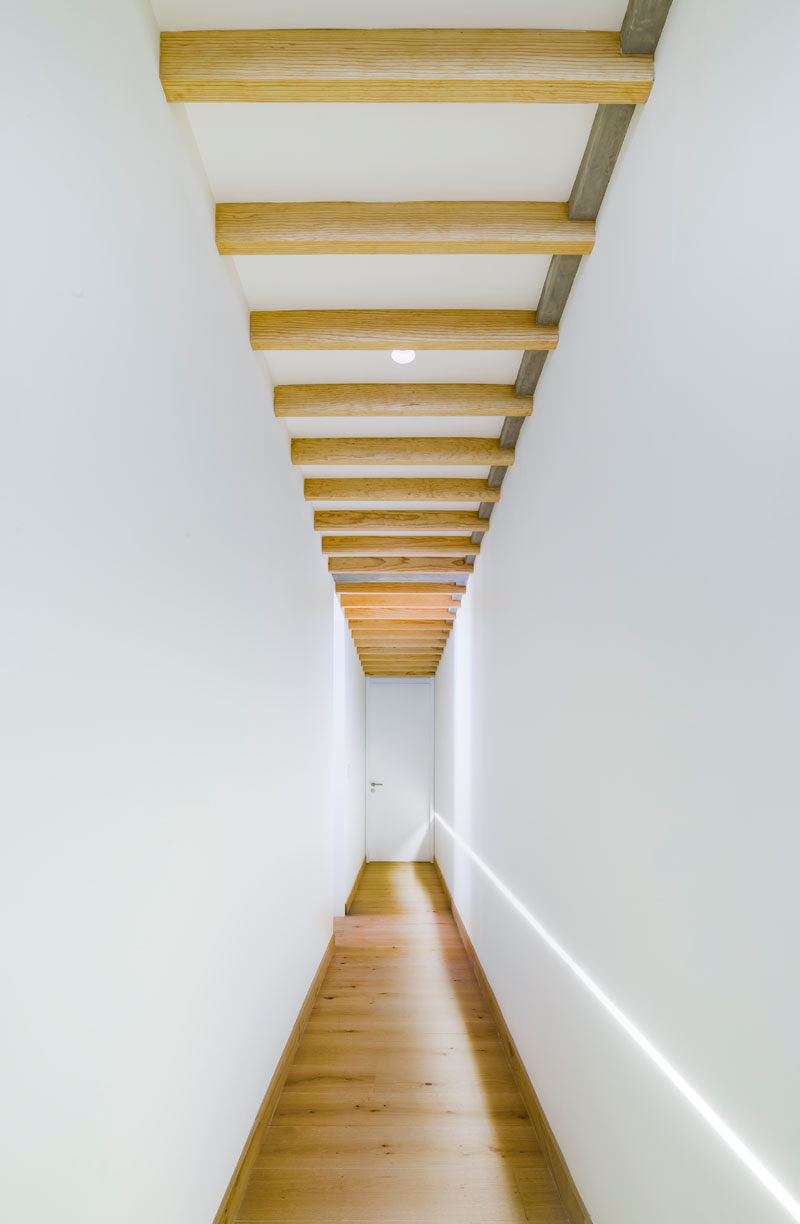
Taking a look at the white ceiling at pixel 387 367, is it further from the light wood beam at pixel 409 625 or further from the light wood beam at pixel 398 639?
the light wood beam at pixel 398 639

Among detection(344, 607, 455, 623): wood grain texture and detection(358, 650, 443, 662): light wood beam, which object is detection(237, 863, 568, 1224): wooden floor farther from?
detection(358, 650, 443, 662): light wood beam

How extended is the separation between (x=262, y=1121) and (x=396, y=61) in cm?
316

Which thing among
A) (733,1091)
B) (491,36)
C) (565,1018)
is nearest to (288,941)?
(565,1018)

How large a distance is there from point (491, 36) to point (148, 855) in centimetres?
186

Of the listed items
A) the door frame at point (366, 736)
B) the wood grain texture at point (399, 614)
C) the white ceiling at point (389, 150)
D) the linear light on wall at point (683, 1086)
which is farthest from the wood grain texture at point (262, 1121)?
the door frame at point (366, 736)

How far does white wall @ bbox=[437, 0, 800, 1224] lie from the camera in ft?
3.60

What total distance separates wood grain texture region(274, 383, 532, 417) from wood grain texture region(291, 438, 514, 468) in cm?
→ 44

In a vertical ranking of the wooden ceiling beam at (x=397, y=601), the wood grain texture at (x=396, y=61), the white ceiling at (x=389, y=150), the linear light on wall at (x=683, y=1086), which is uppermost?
the white ceiling at (x=389, y=150)

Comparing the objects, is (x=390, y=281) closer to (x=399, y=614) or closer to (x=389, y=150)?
(x=389, y=150)

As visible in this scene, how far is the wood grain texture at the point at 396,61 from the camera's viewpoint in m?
1.59

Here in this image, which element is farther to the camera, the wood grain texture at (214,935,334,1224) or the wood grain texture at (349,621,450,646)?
the wood grain texture at (349,621,450,646)

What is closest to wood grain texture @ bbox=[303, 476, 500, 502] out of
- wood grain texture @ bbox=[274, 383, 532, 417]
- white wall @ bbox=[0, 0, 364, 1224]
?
wood grain texture @ bbox=[274, 383, 532, 417]

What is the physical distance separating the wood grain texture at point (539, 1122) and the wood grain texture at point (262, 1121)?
937 millimetres

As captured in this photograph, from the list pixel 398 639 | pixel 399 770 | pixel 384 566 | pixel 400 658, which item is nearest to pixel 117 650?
pixel 384 566
